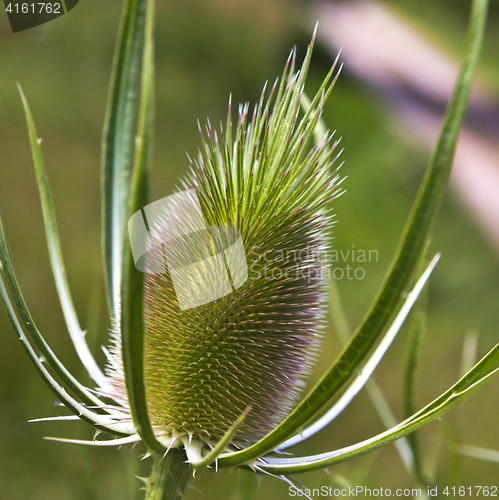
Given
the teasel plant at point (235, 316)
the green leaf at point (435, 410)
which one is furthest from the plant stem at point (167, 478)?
the green leaf at point (435, 410)

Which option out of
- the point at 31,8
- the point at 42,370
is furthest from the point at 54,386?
the point at 31,8

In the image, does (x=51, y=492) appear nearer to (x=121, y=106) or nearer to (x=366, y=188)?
(x=121, y=106)

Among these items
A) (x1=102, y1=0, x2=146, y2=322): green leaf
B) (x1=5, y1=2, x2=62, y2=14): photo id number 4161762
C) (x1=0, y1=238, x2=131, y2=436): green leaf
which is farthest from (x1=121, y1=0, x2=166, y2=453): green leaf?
(x1=5, y1=2, x2=62, y2=14): photo id number 4161762

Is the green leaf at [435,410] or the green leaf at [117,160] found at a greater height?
the green leaf at [117,160]

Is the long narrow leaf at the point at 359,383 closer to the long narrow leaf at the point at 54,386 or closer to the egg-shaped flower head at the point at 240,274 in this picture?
the egg-shaped flower head at the point at 240,274

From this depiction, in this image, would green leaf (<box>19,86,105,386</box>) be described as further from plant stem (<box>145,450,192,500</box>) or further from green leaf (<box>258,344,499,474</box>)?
green leaf (<box>258,344,499,474</box>)

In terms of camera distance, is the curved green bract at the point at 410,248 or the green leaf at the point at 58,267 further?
the green leaf at the point at 58,267

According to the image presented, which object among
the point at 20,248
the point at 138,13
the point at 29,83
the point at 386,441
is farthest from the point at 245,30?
the point at 386,441

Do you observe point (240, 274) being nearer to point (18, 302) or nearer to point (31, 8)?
point (18, 302)
